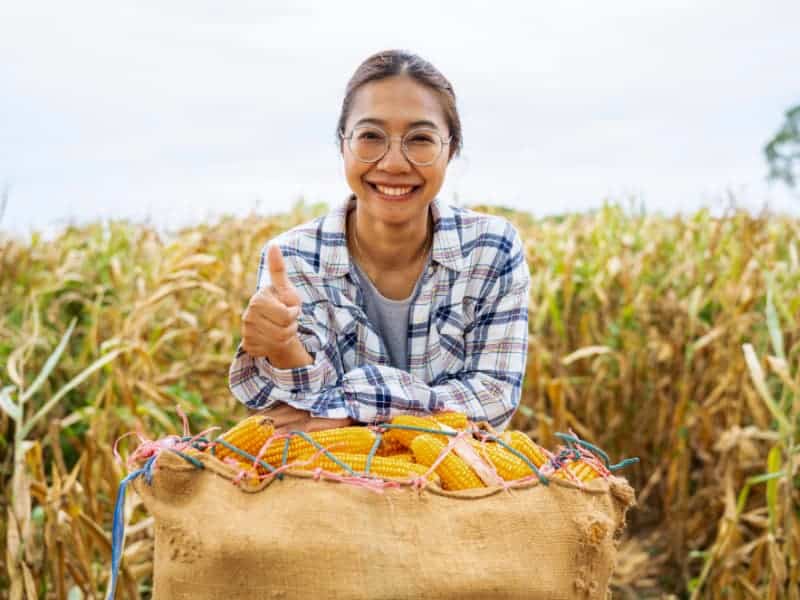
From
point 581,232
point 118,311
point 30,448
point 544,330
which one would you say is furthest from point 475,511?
point 581,232

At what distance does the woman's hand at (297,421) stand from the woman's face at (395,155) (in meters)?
0.45

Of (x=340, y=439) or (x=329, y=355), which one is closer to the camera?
(x=340, y=439)

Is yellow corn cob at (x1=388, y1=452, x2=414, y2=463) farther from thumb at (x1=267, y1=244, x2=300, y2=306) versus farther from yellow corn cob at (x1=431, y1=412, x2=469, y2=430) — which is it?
thumb at (x1=267, y1=244, x2=300, y2=306)

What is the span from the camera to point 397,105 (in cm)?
180

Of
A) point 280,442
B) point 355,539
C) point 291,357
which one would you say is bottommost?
point 355,539

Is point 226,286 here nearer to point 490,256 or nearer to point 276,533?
point 490,256

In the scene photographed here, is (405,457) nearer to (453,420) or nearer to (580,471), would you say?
(453,420)

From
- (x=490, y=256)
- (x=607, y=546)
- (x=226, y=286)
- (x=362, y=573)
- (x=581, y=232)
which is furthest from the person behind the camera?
(x=581, y=232)

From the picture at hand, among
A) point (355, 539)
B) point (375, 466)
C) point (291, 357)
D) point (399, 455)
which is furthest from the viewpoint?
point (291, 357)

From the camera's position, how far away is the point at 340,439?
4.99 ft

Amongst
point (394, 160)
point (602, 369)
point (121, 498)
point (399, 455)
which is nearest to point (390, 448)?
point (399, 455)

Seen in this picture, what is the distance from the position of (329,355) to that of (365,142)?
0.46 meters

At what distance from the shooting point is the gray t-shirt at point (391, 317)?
6.40 ft

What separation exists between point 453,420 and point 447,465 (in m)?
0.19
